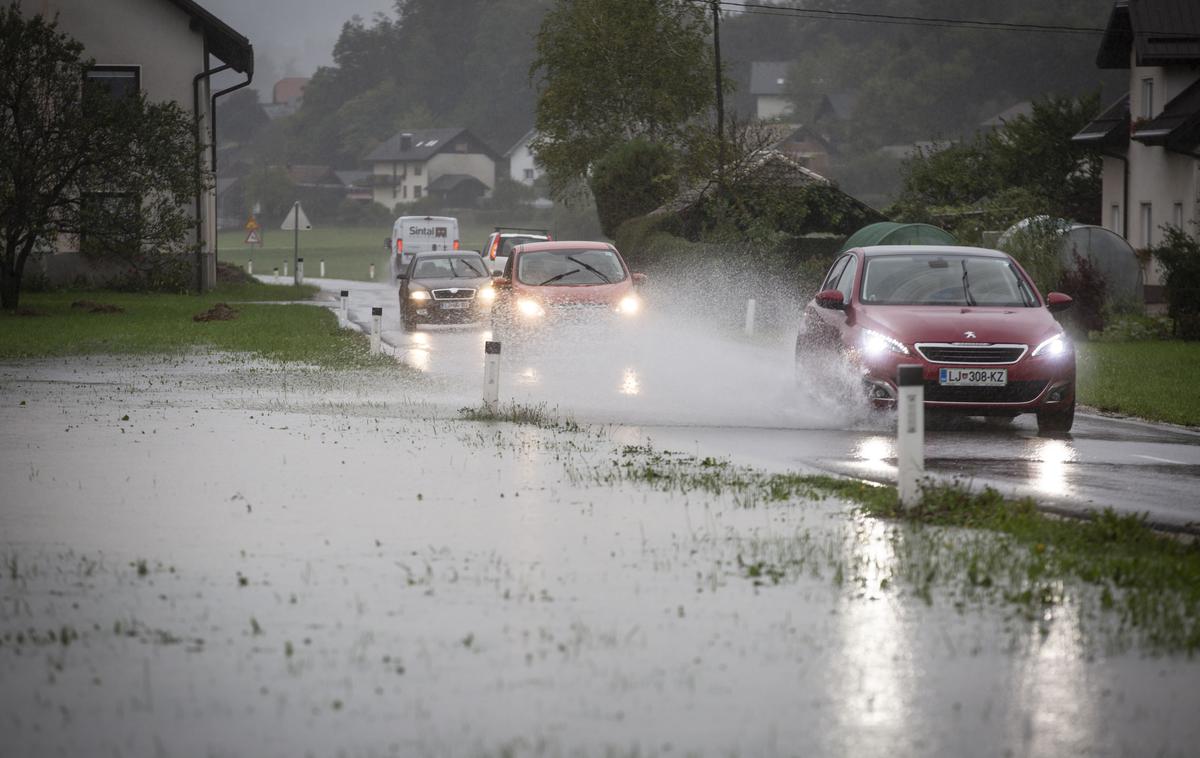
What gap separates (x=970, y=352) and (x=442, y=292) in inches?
769

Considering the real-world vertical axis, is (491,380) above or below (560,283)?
below

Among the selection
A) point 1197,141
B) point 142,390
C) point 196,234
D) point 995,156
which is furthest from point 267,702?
point 995,156

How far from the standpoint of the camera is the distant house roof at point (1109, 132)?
45.3 m

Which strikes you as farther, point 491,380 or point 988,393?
point 491,380

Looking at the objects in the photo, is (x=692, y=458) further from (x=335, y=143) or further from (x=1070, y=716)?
(x=335, y=143)

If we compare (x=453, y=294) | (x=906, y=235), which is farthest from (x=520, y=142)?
(x=453, y=294)

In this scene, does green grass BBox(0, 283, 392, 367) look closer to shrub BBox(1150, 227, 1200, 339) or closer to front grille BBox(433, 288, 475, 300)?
front grille BBox(433, 288, 475, 300)

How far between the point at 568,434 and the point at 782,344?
1548 cm

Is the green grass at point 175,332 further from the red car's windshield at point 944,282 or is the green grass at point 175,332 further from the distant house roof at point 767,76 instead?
the distant house roof at point 767,76

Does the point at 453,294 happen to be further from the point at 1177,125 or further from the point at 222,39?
the point at 222,39

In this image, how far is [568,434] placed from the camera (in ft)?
48.2

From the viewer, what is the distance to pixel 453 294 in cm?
3384

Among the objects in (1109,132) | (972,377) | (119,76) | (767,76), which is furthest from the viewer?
(767,76)

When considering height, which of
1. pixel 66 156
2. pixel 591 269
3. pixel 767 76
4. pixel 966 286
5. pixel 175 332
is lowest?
pixel 175 332
